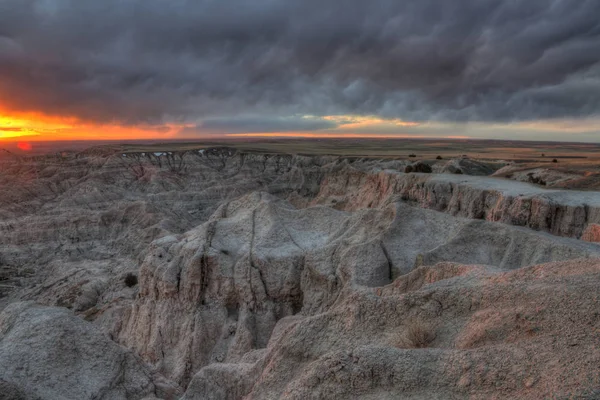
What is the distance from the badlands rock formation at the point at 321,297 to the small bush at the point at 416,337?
0.03 metres

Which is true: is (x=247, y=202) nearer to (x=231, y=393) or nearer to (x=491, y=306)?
(x=231, y=393)

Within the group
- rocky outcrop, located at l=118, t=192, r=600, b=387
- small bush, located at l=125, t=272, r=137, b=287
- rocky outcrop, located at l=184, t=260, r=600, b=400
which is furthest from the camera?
small bush, located at l=125, t=272, r=137, b=287

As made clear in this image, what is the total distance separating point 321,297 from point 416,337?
511 inches

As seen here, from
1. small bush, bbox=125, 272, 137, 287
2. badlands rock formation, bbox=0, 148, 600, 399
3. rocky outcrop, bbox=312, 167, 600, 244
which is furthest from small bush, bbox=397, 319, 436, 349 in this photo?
small bush, bbox=125, 272, 137, 287

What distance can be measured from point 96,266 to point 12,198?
3278 centimetres

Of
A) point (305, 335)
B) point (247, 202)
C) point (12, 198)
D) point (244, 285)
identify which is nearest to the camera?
point (305, 335)

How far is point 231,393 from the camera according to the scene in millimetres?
12266

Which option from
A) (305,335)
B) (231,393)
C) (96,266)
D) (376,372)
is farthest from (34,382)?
(96,266)

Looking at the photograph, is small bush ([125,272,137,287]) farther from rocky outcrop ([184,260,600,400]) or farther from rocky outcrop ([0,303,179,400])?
rocky outcrop ([184,260,600,400])

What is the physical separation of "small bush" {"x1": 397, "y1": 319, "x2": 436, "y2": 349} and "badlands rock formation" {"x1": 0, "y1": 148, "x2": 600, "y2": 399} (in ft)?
0.11

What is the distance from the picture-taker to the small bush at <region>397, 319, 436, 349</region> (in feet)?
29.9

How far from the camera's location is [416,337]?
9.16 m

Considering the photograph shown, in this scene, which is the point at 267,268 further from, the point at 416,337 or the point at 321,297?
the point at 416,337

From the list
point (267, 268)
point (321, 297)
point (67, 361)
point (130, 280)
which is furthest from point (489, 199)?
point (130, 280)
